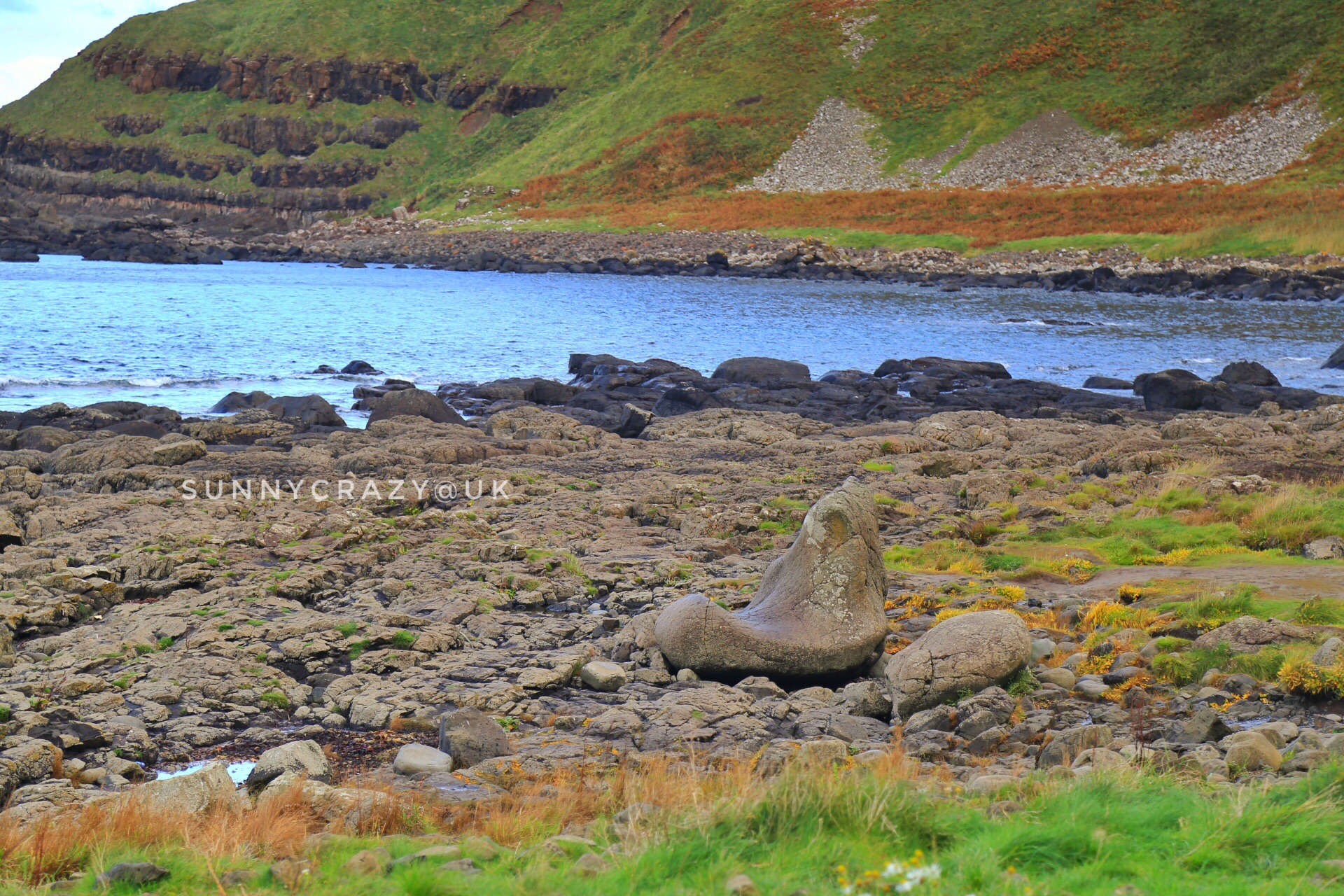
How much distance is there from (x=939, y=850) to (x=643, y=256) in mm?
77099

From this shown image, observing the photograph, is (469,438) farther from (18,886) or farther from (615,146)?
(615,146)

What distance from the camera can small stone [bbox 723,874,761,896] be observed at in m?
4.68

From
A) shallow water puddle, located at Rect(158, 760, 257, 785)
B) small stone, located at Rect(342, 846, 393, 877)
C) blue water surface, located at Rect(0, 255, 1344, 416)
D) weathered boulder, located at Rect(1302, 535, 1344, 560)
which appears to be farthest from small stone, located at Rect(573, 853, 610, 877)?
blue water surface, located at Rect(0, 255, 1344, 416)

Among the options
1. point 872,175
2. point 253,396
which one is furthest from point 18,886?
point 872,175

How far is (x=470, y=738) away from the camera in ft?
26.3

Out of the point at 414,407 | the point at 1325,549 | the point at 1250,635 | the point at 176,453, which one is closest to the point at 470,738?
the point at 1250,635

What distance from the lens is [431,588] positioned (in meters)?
12.3

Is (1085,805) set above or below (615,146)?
below

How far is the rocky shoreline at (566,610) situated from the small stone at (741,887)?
2.05m

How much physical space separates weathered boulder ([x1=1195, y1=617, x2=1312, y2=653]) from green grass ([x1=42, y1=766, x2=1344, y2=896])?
3.61 meters

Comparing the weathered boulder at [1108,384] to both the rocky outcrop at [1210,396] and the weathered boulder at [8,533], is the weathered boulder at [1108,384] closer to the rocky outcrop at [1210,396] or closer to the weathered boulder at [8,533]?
the rocky outcrop at [1210,396]

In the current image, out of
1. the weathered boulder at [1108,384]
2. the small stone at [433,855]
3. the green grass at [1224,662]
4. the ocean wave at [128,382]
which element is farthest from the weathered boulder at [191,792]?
the weathered boulder at [1108,384]

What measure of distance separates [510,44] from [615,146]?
63058 mm

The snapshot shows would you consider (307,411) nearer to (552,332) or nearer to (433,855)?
(433,855)
